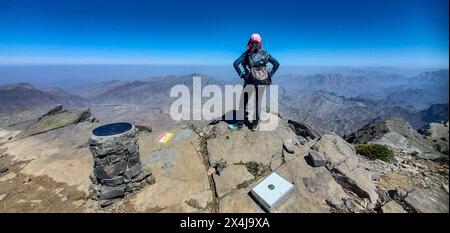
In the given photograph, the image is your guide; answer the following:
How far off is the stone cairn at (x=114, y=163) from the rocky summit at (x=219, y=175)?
0.03m

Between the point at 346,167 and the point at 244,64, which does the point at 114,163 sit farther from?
the point at 346,167

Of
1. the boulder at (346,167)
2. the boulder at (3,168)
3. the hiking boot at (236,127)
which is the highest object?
the hiking boot at (236,127)

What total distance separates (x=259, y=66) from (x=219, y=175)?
438 cm

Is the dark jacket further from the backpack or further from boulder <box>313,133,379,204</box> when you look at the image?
boulder <box>313,133,379,204</box>

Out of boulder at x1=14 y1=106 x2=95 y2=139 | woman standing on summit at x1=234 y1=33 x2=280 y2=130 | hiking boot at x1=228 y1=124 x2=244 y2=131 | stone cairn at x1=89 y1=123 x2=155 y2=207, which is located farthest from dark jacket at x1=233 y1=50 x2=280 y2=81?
boulder at x1=14 y1=106 x2=95 y2=139

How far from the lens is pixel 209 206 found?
5.84 m

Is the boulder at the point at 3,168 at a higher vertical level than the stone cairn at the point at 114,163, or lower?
lower

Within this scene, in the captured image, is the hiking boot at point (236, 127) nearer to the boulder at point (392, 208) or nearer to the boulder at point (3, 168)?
the boulder at point (392, 208)

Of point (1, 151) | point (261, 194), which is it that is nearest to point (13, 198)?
point (1, 151)

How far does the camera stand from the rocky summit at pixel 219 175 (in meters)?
5.67

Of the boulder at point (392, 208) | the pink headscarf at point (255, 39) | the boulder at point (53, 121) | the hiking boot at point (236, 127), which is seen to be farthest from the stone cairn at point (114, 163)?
the boulder at point (53, 121)

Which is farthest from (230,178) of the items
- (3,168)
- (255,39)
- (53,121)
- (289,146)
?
(53,121)

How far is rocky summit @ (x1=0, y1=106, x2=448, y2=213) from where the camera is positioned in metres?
5.67
